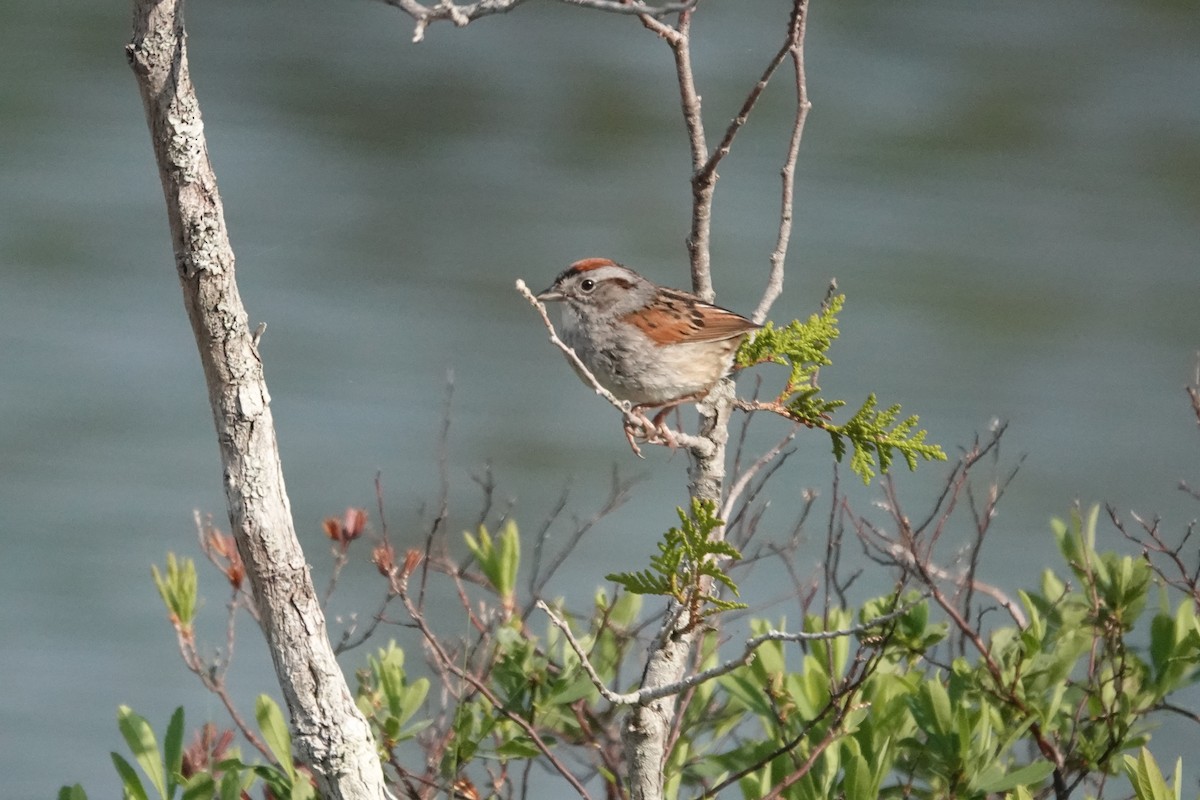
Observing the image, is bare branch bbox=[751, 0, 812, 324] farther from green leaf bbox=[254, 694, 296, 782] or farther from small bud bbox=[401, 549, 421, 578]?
green leaf bbox=[254, 694, 296, 782]

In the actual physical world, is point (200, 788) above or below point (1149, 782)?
above

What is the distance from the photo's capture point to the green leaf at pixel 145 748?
7.94 feet

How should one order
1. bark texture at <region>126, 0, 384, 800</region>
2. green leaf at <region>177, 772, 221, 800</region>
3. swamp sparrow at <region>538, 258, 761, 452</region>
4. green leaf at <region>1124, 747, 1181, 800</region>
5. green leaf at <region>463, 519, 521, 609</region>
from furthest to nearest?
swamp sparrow at <region>538, 258, 761, 452</region>, green leaf at <region>463, 519, 521, 609</region>, green leaf at <region>177, 772, 221, 800</region>, green leaf at <region>1124, 747, 1181, 800</region>, bark texture at <region>126, 0, 384, 800</region>

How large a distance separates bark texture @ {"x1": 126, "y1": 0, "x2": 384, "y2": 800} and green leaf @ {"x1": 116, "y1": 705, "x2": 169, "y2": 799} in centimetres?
47

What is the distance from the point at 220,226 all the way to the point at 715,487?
1.05 meters

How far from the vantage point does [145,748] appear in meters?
2.44

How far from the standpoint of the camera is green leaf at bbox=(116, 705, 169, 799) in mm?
2420

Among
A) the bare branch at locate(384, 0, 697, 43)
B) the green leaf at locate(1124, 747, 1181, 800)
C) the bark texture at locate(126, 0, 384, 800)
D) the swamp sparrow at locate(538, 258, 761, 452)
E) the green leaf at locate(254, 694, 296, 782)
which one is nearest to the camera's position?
the bare branch at locate(384, 0, 697, 43)

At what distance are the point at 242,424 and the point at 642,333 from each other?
1886mm

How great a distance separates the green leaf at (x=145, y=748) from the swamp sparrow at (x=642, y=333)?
132 centimetres

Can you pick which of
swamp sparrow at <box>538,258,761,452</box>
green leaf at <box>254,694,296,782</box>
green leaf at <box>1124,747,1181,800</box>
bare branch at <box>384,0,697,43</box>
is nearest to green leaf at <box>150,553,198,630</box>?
green leaf at <box>254,694,296,782</box>

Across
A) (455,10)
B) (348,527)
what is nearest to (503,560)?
(348,527)

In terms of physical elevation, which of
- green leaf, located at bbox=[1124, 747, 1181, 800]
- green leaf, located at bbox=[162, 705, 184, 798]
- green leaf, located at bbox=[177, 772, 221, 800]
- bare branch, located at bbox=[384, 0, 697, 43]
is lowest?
green leaf, located at bbox=[1124, 747, 1181, 800]

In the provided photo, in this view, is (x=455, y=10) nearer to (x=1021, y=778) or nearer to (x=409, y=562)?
(x=409, y=562)
